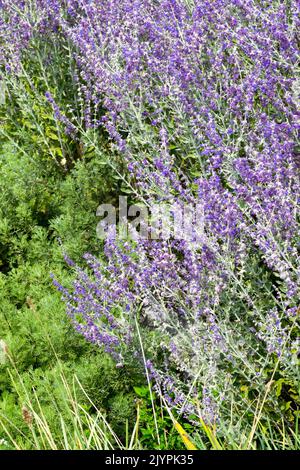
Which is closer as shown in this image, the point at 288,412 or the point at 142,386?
the point at 288,412

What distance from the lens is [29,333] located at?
3568mm

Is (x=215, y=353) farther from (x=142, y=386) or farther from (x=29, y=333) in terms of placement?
(x=29, y=333)

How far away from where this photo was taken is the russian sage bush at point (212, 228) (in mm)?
2938

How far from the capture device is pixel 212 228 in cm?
312

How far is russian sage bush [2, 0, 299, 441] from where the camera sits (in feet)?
9.64

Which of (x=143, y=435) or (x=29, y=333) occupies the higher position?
(x=29, y=333)

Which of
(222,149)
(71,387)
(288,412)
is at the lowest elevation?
(288,412)

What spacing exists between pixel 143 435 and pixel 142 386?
236 millimetres

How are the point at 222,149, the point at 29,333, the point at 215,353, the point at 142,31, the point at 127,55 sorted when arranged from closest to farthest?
the point at 215,353 < the point at 222,149 < the point at 29,333 < the point at 127,55 < the point at 142,31

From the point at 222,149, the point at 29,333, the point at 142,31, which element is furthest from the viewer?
the point at 142,31

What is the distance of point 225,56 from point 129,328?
5.59 feet

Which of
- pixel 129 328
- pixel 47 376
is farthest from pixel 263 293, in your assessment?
pixel 47 376

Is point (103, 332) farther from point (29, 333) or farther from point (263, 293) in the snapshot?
point (263, 293)

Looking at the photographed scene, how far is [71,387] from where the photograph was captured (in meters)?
3.28
